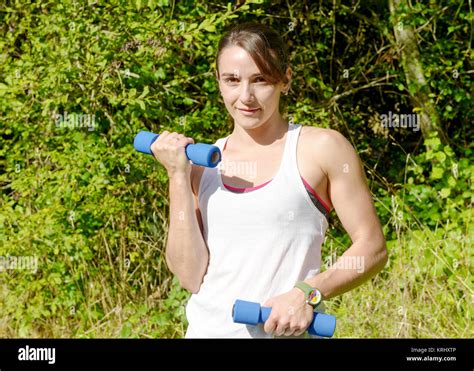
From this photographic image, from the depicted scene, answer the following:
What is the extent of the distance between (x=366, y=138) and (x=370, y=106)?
0.95 ft

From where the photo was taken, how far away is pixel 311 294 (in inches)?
77.8

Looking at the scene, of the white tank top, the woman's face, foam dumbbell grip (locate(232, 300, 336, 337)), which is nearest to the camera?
foam dumbbell grip (locate(232, 300, 336, 337))

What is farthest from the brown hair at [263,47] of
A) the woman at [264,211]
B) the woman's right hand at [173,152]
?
the woman's right hand at [173,152]

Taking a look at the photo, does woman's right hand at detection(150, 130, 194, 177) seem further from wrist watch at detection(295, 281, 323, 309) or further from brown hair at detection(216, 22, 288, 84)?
wrist watch at detection(295, 281, 323, 309)

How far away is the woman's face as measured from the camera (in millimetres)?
2146

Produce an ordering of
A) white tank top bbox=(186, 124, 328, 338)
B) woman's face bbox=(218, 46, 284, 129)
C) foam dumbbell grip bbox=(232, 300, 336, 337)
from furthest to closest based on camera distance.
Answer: woman's face bbox=(218, 46, 284, 129) < white tank top bbox=(186, 124, 328, 338) < foam dumbbell grip bbox=(232, 300, 336, 337)

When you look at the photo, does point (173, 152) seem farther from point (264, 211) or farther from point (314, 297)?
point (314, 297)

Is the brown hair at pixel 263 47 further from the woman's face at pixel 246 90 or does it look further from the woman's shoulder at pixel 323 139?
the woman's shoulder at pixel 323 139

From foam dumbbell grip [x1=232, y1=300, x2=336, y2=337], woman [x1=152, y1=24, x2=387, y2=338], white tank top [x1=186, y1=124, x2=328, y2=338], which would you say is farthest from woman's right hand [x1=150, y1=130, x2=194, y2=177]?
foam dumbbell grip [x1=232, y1=300, x2=336, y2=337]

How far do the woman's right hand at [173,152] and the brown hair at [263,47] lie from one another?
0.28 m

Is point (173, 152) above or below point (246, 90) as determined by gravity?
below

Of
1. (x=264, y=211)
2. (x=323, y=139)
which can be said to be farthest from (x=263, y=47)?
(x=264, y=211)

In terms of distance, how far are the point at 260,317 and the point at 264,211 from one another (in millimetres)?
279

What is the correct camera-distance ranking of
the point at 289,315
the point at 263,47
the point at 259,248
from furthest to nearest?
1. the point at 263,47
2. the point at 259,248
3. the point at 289,315
